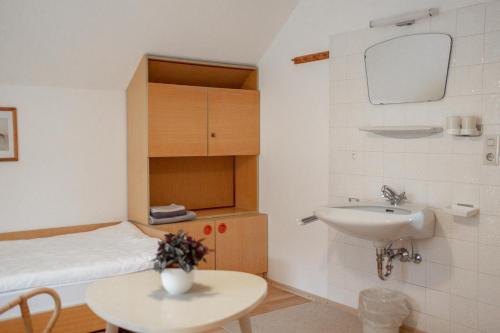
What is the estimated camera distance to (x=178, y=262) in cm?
215

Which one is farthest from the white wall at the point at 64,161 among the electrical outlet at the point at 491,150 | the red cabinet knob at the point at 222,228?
the electrical outlet at the point at 491,150

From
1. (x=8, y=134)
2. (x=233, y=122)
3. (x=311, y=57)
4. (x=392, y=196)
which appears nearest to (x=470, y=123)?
(x=392, y=196)

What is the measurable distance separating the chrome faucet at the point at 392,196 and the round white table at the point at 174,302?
1122 mm

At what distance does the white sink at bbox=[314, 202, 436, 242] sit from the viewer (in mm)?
2734

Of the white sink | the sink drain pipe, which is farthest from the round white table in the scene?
the sink drain pipe

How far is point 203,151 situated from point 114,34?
3.76 feet

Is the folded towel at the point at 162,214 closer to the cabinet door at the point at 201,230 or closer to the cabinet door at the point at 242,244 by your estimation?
the cabinet door at the point at 201,230

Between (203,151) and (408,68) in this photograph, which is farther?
(203,151)

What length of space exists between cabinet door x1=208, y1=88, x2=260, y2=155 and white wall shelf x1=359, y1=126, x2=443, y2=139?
1.28 metres

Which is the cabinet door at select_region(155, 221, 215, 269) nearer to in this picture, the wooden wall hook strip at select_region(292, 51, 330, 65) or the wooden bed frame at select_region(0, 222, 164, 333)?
the wooden bed frame at select_region(0, 222, 164, 333)

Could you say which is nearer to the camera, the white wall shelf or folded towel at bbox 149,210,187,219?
the white wall shelf

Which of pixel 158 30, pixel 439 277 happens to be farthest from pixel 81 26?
pixel 439 277

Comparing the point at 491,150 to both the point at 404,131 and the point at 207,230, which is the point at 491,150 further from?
the point at 207,230

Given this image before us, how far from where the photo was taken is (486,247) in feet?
8.80
